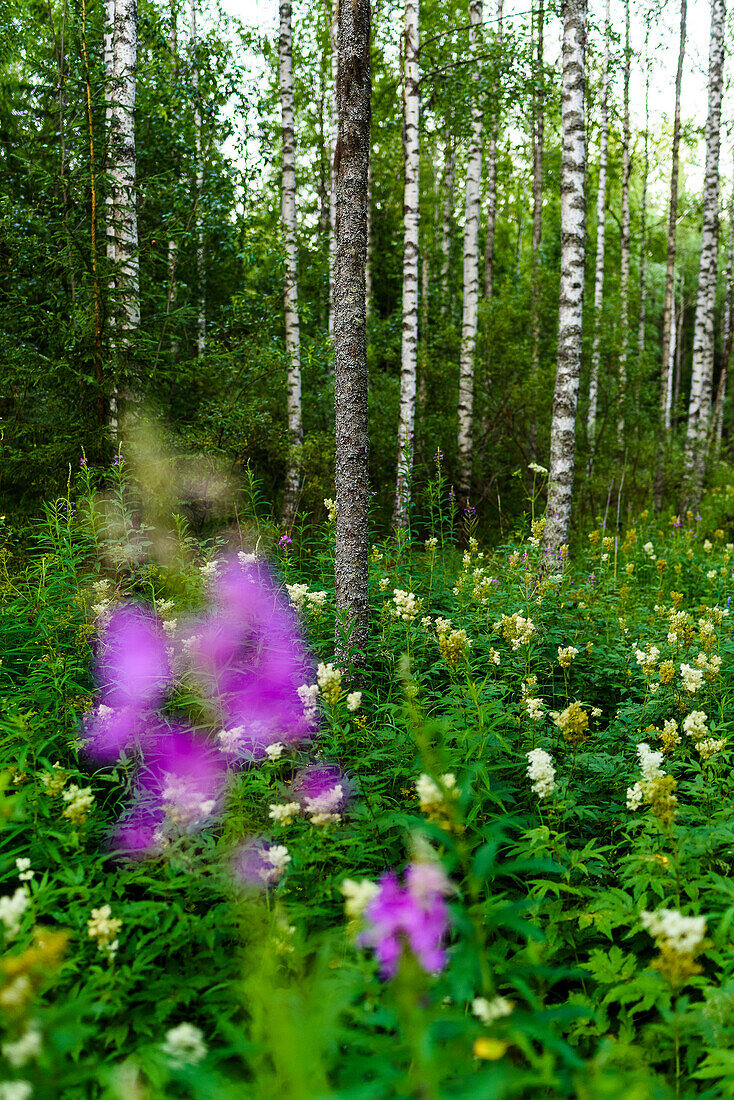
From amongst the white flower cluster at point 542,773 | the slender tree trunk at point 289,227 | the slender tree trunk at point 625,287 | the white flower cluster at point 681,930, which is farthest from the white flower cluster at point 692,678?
the slender tree trunk at point 625,287

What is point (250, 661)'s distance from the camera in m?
3.51

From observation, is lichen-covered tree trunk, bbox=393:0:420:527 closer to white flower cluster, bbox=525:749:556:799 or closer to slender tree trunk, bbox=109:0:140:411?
slender tree trunk, bbox=109:0:140:411

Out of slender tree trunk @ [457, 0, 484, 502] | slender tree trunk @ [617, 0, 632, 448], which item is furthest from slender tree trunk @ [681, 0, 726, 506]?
slender tree trunk @ [457, 0, 484, 502]

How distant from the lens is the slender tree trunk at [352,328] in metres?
3.52

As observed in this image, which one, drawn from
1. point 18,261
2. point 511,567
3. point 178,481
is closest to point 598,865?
point 511,567

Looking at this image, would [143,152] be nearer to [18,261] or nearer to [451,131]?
[18,261]

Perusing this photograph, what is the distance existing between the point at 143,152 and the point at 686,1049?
1145 centimetres

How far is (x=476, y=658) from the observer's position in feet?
12.0

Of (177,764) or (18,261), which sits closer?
(177,764)

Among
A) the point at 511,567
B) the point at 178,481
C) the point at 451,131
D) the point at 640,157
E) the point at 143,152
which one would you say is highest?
the point at 640,157

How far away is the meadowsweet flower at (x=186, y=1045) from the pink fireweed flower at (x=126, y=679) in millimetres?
1670

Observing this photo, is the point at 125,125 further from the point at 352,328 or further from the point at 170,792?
the point at 170,792

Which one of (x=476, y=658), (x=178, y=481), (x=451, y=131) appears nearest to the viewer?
(x=476, y=658)

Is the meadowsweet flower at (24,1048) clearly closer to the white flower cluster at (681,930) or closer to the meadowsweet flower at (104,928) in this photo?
the meadowsweet flower at (104,928)
